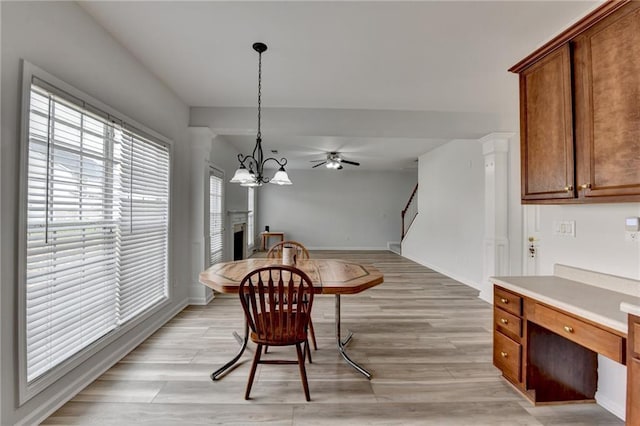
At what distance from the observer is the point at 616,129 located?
61.9 inches

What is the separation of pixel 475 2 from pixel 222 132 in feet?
10.7

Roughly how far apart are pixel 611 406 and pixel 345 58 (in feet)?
10.6

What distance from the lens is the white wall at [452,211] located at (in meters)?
4.73

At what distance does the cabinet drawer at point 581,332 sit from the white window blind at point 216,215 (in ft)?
14.0

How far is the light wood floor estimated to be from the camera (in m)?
1.80

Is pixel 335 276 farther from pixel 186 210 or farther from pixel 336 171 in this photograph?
pixel 336 171

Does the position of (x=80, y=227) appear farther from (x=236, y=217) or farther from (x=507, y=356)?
(x=236, y=217)

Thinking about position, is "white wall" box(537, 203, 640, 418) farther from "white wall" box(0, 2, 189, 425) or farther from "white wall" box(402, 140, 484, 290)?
"white wall" box(0, 2, 189, 425)

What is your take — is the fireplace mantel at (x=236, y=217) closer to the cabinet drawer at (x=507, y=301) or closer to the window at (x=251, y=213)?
the window at (x=251, y=213)

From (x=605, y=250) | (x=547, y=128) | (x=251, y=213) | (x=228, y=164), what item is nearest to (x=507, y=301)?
(x=605, y=250)

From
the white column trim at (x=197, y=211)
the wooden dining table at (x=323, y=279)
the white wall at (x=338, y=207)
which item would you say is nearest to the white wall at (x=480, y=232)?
the wooden dining table at (x=323, y=279)

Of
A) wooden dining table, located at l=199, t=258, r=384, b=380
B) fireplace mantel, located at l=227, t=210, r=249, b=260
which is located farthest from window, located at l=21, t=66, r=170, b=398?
fireplace mantel, located at l=227, t=210, r=249, b=260

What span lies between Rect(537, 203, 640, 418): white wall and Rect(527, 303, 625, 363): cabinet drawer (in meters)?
0.52

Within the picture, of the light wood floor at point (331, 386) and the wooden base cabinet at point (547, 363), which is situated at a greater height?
the wooden base cabinet at point (547, 363)
